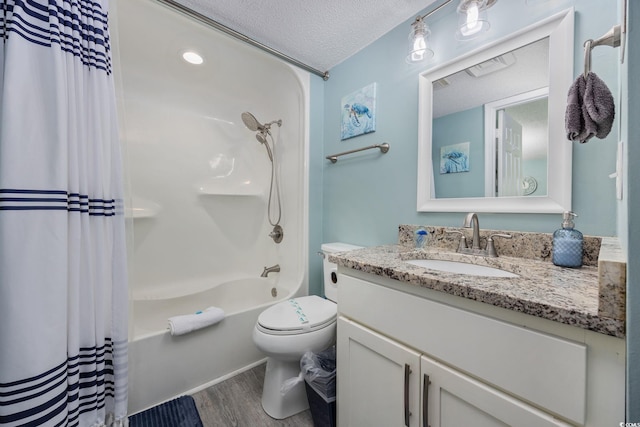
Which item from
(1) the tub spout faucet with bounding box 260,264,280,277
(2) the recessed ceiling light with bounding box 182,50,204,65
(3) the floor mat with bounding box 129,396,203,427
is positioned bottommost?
(3) the floor mat with bounding box 129,396,203,427

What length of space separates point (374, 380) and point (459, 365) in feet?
1.12

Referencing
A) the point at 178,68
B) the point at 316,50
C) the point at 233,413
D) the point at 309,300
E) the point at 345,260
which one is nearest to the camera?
the point at 345,260

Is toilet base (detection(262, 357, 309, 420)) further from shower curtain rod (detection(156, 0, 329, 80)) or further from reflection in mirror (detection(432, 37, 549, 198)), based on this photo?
shower curtain rod (detection(156, 0, 329, 80))

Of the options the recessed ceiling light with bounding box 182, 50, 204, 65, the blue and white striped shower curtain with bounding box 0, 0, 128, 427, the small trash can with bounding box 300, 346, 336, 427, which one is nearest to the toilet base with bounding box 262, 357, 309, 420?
the small trash can with bounding box 300, 346, 336, 427

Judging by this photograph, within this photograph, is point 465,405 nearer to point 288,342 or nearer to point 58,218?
point 288,342

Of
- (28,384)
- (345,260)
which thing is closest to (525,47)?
(345,260)

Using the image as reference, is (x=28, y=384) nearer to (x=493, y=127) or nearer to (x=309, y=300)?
(x=309, y=300)

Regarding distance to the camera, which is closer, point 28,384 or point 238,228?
point 28,384

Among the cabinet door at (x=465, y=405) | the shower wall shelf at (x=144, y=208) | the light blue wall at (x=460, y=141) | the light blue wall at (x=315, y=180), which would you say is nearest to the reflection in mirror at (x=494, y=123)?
the light blue wall at (x=460, y=141)

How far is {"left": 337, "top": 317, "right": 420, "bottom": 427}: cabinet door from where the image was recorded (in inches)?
30.5

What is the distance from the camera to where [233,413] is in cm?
123

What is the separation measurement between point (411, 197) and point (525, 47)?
786mm

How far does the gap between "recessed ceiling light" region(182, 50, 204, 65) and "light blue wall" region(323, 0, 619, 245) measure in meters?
0.97

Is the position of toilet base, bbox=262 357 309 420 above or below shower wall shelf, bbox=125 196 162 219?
below
